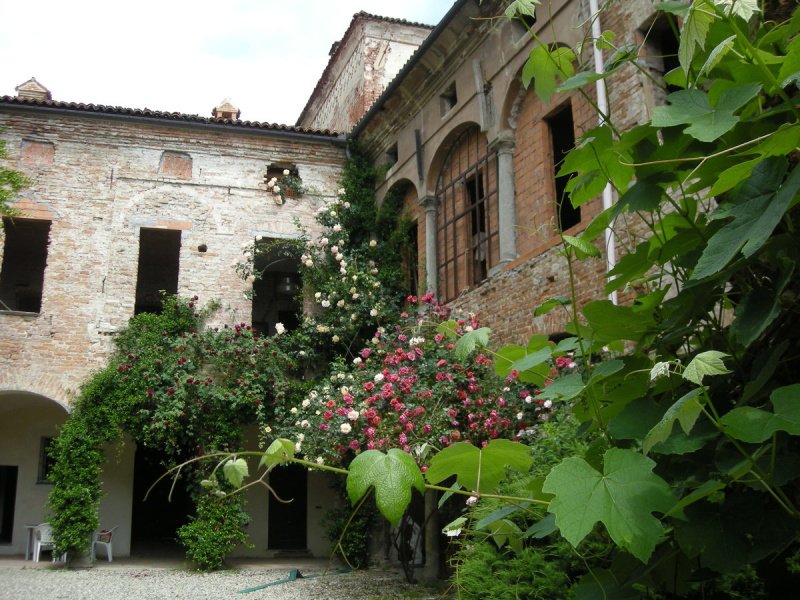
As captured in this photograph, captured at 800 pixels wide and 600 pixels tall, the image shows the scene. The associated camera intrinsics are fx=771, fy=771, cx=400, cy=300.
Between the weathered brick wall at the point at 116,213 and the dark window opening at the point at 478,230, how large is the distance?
4.22 m

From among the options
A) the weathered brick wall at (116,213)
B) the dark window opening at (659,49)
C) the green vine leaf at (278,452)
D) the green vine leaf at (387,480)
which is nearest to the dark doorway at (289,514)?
the weathered brick wall at (116,213)

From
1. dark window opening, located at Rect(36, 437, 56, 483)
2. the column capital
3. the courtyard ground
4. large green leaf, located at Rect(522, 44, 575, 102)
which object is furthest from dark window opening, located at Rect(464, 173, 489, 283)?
dark window opening, located at Rect(36, 437, 56, 483)

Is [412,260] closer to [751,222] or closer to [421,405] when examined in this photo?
[421,405]

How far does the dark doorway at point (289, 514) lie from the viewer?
16125 mm

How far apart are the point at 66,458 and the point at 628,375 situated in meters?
12.7

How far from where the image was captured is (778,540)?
1260 mm

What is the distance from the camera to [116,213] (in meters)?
14.0

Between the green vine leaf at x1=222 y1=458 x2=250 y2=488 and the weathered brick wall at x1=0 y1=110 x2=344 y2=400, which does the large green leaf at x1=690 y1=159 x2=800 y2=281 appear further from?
the weathered brick wall at x1=0 y1=110 x2=344 y2=400

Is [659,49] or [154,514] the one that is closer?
[659,49]

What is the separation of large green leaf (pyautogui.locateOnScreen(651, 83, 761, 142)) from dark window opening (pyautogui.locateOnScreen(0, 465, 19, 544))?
17.1m

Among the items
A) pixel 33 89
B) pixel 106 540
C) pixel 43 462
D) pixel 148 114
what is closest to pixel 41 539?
pixel 106 540

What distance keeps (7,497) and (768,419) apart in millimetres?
17559

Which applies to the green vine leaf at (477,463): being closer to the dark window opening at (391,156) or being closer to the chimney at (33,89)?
the dark window opening at (391,156)

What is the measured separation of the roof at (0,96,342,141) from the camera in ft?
45.2
